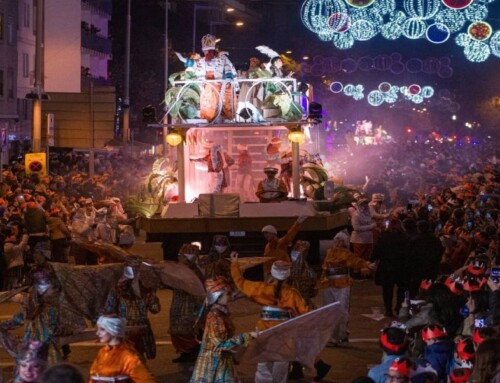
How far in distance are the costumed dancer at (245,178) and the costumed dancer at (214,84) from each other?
2039 millimetres

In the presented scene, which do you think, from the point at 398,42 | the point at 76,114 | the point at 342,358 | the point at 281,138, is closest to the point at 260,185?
the point at 281,138

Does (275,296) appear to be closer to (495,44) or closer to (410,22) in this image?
(495,44)

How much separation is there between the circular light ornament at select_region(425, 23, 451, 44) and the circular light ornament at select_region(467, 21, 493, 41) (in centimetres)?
57

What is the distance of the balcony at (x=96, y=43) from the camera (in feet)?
209

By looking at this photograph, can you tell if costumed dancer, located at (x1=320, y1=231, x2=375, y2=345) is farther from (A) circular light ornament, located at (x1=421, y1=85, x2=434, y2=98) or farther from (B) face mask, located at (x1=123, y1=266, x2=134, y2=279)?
(A) circular light ornament, located at (x1=421, y1=85, x2=434, y2=98)

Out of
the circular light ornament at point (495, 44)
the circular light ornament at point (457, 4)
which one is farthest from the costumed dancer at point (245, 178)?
the circular light ornament at point (495, 44)

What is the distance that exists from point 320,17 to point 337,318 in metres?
21.1

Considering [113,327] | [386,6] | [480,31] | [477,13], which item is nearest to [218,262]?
[113,327]

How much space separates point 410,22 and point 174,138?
25.4 feet

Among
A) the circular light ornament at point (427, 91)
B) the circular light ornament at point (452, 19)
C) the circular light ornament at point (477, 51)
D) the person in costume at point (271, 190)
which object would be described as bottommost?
the person in costume at point (271, 190)

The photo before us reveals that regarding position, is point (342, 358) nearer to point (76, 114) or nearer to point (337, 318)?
point (337, 318)

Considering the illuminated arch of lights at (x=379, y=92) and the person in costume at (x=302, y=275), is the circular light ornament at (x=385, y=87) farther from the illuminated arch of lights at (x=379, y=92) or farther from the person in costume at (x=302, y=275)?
the person in costume at (x=302, y=275)

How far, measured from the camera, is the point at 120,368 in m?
9.38

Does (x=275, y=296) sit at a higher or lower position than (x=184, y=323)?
Answer: higher
